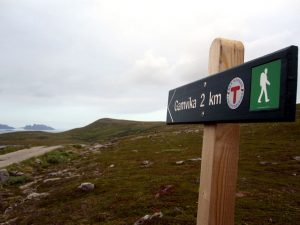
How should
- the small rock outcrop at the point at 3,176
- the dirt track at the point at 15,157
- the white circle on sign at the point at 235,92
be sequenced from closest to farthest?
1. the white circle on sign at the point at 235,92
2. the small rock outcrop at the point at 3,176
3. the dirt track at the point at 15,157

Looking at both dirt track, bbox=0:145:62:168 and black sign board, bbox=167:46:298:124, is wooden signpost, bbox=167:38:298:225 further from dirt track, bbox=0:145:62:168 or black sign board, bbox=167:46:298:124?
dirt track, bbox=0:145:62:168

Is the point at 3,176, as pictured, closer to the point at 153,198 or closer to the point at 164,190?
the point at 164,190

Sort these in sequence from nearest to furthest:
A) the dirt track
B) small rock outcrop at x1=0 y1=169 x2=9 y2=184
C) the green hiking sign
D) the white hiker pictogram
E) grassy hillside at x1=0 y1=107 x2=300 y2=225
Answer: the green hiking sign < the white hiker pictogram < grassy hillside at x1=0 y1=107 x2=300 y2=225 < small rock outcrop at x1=0 y1=169 x2=9 y2=184 < the dirt track

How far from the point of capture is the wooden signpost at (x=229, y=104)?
10.0ft

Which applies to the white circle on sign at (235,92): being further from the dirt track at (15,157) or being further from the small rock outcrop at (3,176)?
the dirt track at (15,157)

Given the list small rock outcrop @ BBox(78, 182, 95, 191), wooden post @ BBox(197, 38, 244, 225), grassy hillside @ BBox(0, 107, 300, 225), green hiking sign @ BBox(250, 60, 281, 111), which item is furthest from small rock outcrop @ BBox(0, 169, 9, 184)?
green hiking sign @ BBox(250, 60, 281, 111)

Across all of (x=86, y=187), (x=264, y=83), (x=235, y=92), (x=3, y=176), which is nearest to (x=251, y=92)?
(x=264, y=83)

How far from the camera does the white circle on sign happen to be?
3693 mm

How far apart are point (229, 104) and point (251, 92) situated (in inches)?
17.5

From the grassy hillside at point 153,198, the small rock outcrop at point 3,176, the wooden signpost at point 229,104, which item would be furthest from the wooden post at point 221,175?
the small rock outcrop at point 3,176

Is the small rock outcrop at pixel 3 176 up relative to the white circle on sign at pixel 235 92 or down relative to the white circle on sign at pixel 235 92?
down

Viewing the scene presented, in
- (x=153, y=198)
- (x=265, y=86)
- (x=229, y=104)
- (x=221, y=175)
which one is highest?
(x=265, y=86)

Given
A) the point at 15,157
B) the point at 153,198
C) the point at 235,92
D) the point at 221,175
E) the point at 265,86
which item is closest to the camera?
the point at 265,86

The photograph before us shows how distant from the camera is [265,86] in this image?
3279 mm
